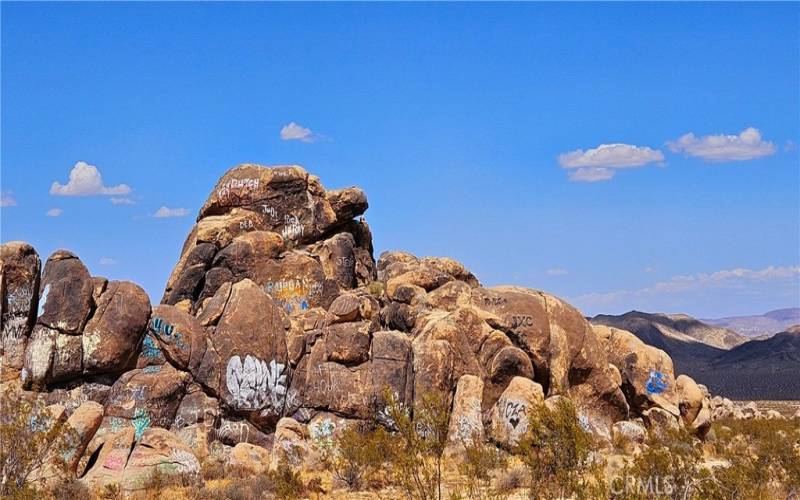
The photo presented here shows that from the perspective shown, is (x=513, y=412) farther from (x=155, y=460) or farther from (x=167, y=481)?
(x=155, y=460)

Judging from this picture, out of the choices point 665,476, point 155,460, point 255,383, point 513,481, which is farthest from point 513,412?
point 155,460

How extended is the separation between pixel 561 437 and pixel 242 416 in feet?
37.8

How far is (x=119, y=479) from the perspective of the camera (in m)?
18.8

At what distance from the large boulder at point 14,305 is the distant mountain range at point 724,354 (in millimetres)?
64166

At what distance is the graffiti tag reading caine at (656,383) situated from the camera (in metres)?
30.0

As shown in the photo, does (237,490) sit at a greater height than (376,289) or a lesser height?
lesser

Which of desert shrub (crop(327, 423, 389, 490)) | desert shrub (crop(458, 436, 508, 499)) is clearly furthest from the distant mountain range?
desert shrub (crop(327, 423, 389, 490))

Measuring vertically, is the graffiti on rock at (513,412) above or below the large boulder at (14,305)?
below

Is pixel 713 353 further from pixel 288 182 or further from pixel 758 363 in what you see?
pixel 288 182

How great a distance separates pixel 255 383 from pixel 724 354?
108m

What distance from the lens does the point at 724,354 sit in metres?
120

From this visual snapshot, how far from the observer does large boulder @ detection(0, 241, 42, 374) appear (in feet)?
79.0

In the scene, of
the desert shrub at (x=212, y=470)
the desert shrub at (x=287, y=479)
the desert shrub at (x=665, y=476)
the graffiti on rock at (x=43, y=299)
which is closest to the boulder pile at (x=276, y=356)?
the graffiti on rock at (x=43, y=299)

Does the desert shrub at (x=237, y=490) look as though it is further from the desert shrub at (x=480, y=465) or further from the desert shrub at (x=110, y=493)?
the desert shrub at (x=480, y=465)
